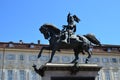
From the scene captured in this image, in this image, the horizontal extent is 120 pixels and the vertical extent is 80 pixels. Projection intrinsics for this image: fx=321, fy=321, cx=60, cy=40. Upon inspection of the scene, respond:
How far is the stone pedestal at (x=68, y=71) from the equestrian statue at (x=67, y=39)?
783 mm

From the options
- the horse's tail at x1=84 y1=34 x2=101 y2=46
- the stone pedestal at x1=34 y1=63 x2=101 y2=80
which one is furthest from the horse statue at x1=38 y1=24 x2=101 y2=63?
the stone pedestal at x1=34 y1=63 x2=101 y2=80

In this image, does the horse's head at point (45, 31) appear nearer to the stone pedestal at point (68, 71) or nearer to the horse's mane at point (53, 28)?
the horse's mane at point (53, 28)

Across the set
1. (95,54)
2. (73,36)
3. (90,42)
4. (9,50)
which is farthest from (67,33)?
(95,54)

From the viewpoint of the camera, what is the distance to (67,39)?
1698cm

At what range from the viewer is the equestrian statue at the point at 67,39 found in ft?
55.0

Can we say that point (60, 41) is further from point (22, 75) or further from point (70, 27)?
point (22, 75)

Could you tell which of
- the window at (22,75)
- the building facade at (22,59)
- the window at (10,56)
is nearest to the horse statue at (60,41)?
the building facade at (22,59)

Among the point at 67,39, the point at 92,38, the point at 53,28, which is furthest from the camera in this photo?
the point at 92,38

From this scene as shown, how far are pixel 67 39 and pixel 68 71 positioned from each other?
6.22ft

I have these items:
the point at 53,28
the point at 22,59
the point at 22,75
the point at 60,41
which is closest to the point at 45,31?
the point at 53,28

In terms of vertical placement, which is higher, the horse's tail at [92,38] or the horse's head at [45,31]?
the horse's head at [45,31]

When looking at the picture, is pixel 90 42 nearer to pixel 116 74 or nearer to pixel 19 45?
pixel 19 45

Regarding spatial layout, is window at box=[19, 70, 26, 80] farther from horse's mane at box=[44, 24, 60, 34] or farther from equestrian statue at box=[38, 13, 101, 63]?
horse's mane at box=[44, 24, 60, 34]

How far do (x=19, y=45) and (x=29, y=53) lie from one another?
7.58 ft
